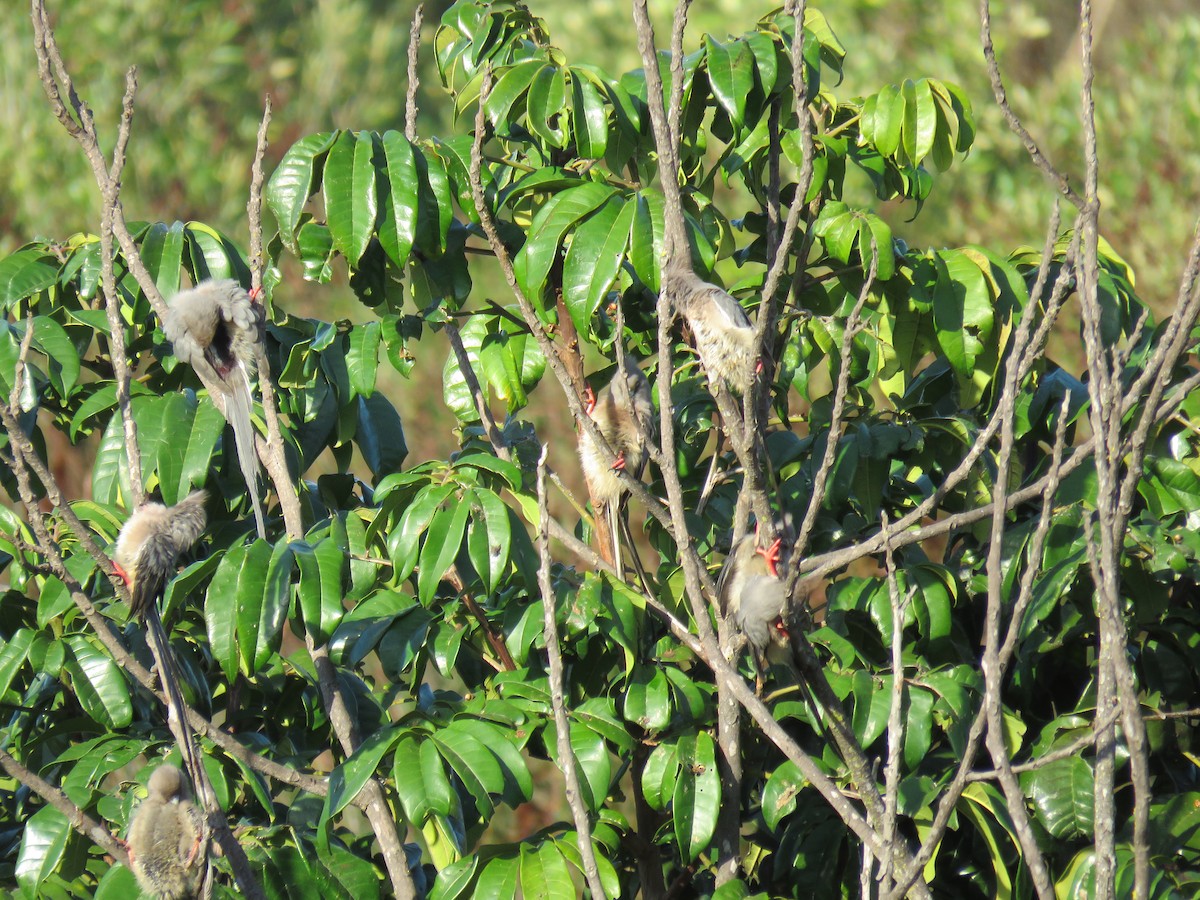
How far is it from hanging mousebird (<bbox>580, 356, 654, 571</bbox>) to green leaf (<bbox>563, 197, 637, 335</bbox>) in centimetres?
82

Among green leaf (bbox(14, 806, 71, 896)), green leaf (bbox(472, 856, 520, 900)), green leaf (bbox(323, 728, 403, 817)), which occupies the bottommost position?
green leaf (bbox(472, 856, 520, 900))

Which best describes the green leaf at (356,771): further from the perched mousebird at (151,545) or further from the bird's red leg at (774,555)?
the bird's red leg at (774,555)

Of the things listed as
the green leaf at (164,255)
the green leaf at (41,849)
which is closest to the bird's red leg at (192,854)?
the green leaf at (41,849)

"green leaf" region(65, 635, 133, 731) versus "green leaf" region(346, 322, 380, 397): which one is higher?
"green leaf" region(346, 322, 380, 397)

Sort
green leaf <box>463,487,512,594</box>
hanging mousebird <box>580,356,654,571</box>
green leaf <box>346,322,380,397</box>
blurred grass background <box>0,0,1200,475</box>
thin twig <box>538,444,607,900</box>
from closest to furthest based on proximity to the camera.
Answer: thin twig <box>538,444,607,900</box>
green leaf <box>463,487,512,594</box>
green leaf <box>346,322,380,397</box>
hanging mousebird <box>580,356,654,571</box>
blurred grass background <box>0,0,1200,475</box>

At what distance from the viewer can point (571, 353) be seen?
3471 millimetres

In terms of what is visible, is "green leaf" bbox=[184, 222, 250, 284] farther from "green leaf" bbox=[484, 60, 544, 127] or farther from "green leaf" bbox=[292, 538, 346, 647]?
"green leaf" bbox=[292, 538, 346, 647]

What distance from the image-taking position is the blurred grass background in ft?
28.5

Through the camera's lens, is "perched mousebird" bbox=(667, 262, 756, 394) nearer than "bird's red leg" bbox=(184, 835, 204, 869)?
No

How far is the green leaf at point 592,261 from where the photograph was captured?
9.29 ft

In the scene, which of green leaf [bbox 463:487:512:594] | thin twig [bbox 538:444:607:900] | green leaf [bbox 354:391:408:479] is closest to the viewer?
thin twig [bbox 538:444:607:900]

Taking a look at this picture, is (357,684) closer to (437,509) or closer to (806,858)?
(437,509)

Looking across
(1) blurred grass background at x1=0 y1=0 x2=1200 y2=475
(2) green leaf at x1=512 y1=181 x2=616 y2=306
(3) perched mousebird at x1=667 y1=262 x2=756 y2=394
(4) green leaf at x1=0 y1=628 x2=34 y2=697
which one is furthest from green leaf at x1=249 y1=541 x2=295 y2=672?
(1) blurred grass background at x1=0 y1=0 x2=1200 y2=475

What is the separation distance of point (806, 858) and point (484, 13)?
2.43 meters
